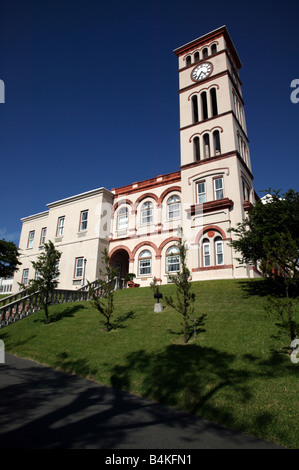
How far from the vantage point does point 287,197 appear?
52.0 ft

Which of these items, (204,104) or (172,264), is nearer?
(172,264)

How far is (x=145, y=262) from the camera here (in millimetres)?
26172

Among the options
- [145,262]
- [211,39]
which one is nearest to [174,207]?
[145,262]

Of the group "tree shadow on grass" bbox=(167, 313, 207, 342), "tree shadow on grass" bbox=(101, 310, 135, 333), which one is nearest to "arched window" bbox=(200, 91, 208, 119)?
"tree shadow on grass" bbox=(101, 310, 135, 333)

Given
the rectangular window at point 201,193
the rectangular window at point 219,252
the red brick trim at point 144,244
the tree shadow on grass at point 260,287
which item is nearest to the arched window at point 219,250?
the rectangular window at point 219,252

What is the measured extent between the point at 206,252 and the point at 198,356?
14.3 meters

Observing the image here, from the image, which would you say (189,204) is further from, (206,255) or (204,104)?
(204,104)

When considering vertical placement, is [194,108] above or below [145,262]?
above

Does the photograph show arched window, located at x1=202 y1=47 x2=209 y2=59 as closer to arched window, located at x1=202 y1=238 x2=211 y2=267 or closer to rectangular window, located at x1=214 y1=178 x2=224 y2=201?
rectangular window, located at x1=214 y1=178 x2=224 y2=201

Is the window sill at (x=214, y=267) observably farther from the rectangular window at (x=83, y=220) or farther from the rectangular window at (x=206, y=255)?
the rectangular window at (x=83, y=220)

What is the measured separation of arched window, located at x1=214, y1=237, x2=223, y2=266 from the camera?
21.3 metres

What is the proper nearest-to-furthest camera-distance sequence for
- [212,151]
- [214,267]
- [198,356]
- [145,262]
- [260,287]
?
[198,356] → [260,287] → [214,267] → [212,151] → [145,262]

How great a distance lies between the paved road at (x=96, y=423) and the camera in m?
4.33

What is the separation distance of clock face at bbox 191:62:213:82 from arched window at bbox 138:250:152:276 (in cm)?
1883
